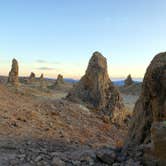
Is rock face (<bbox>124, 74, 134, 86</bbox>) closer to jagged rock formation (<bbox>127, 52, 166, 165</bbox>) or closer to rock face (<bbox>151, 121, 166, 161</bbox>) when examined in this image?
jagged rock formation (<bbox>127, 52, 166, 165</bbox>)

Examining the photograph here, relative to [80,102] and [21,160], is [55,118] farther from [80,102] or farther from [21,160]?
[21,160]

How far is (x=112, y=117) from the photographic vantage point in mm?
15328

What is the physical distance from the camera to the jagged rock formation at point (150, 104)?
22.4 feet

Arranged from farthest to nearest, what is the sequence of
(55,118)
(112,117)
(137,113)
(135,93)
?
(135,93) → (112,117) → (55,118) → (137,113)

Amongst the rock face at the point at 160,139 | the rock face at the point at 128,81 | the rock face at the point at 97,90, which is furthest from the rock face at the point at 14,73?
the rock face at the point at 160,139

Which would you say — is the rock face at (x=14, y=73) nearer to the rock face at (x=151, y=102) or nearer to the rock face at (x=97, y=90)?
the rock face at (x=97, y=90)

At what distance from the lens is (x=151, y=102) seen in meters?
7.11

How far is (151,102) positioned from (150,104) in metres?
0.11

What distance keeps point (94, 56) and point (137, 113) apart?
9922 mm

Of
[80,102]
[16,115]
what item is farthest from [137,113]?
[80,102]

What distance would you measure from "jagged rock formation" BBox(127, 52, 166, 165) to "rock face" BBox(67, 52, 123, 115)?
317 inches

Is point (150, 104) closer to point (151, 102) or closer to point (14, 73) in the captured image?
point (151, 102)

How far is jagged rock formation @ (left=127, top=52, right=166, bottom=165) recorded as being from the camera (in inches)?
269

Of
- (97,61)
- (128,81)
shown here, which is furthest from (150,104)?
(128,81)
